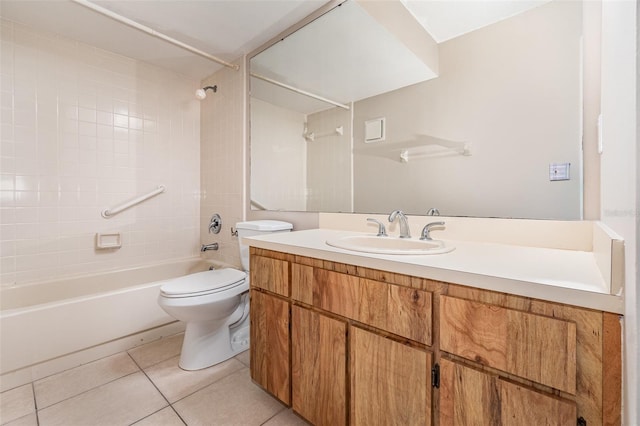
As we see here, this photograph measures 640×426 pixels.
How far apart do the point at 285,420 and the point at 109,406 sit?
0.86 m

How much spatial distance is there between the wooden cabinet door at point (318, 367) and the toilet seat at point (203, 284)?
64 centimetres

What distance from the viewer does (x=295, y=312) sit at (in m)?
1.16

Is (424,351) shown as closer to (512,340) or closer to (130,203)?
(512,340)

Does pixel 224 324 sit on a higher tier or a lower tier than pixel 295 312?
lower

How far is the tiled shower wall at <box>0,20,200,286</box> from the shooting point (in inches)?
72.2

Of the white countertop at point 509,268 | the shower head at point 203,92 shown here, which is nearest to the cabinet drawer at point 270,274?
the white countertop at point 509,268

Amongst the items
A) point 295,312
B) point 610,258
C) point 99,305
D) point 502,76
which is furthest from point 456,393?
point 99,305

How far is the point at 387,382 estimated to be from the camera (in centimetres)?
88

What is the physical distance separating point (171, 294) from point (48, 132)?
1.55 meters

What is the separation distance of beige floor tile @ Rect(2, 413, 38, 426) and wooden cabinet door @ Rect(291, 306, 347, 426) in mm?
1164

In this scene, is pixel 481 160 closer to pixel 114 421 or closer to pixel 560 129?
pixel 560 129

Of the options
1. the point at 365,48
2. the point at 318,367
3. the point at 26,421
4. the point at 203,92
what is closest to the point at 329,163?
the point at 365,48

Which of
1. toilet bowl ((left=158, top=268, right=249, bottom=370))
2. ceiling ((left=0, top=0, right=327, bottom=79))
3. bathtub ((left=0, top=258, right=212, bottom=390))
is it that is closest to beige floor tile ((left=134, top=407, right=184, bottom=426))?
toilet bowl ((left=158, top=268, right=249, bottom=370))

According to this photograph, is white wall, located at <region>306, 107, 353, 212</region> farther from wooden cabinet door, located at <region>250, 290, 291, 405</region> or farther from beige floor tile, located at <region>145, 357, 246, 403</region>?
beige floor tile, located at <region>145, 357, 246, 403</region>
